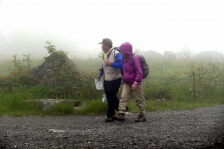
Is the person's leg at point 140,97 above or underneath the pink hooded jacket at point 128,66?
underneath

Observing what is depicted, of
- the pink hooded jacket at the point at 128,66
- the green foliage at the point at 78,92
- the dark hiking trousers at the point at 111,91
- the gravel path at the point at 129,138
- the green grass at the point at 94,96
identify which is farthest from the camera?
the green foliage at the point at 78,92

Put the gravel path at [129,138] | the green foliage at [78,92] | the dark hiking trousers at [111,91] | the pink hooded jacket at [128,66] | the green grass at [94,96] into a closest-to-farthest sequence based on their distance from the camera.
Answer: the gravel path at [129,138], the pink hooded jacket at [128,66], the dark hiking trousers at [111,91], the green grass at [94,96], the green foliage at [78,92]

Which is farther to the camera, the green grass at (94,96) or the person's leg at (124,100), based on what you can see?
the green grass at (94,96)

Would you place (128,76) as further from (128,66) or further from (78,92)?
A: (78,92)

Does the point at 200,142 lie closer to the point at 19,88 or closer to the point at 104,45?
the point at 104,45

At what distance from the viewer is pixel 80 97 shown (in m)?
8.93

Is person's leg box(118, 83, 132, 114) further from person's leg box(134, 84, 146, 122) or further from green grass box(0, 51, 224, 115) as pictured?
green grass box(0, 51, 224, 115)

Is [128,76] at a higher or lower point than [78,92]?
higher

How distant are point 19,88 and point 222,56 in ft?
50.0

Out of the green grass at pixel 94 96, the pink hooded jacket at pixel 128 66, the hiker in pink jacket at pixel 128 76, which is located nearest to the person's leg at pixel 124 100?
the hiker in pink jacket at pixel 128 76

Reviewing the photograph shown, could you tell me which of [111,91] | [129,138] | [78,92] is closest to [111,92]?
[111,91]

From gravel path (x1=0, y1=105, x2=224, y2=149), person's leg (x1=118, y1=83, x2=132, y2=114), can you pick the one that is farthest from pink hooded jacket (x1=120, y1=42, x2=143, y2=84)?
gravel path (x1=0, y1=105, x2=224, y2=149)

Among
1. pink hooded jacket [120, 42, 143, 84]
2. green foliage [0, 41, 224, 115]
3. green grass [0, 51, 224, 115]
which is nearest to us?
pink hooded jacket [120, 42, 143, 84]

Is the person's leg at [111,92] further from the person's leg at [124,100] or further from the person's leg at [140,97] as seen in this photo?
the person's leg at [140,97]
